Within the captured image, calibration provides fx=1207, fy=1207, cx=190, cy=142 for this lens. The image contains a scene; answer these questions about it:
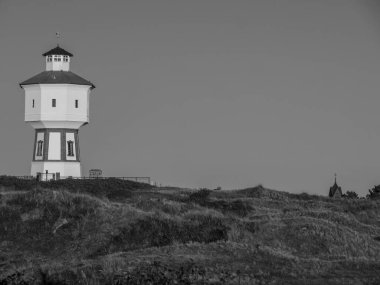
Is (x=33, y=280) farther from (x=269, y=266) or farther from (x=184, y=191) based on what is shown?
(x=184, y=191)

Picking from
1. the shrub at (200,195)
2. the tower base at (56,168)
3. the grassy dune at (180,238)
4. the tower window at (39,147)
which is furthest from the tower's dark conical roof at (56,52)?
the shrub at (200,195)

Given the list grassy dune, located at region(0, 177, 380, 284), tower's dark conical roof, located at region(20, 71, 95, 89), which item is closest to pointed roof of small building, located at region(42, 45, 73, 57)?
tower's dark conical roof, located at region(20, 71, 95, 89)

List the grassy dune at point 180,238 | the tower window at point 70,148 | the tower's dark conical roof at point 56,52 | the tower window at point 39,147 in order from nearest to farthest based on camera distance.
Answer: the grassy dune at point 180,238, the tower window at point 39,147, the tower window at point 70,148, the tower's dark conical roof at point 56,52

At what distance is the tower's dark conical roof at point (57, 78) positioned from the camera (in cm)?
7912

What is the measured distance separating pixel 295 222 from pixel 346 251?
333cm

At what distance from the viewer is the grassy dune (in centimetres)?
3397

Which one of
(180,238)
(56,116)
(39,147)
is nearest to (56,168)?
(39,147)

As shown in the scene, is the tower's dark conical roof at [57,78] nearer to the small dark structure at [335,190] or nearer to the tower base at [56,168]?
the tower base at [56,168]

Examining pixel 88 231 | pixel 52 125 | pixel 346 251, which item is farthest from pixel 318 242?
pixel 52 125

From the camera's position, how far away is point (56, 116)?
259 ft

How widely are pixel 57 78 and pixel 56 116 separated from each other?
2525mm

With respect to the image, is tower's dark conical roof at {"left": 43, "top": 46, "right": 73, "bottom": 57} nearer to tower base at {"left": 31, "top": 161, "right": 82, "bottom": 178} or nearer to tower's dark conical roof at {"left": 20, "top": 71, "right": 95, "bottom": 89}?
tower's dark conical roof at {"left": 20, "top": 71, "right": 95, "bottom": 89}

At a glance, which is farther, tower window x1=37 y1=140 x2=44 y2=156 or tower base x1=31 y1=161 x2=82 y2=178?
tower window x1=37 y1=140 x2=44 y2=156

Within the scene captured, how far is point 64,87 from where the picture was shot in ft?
260
